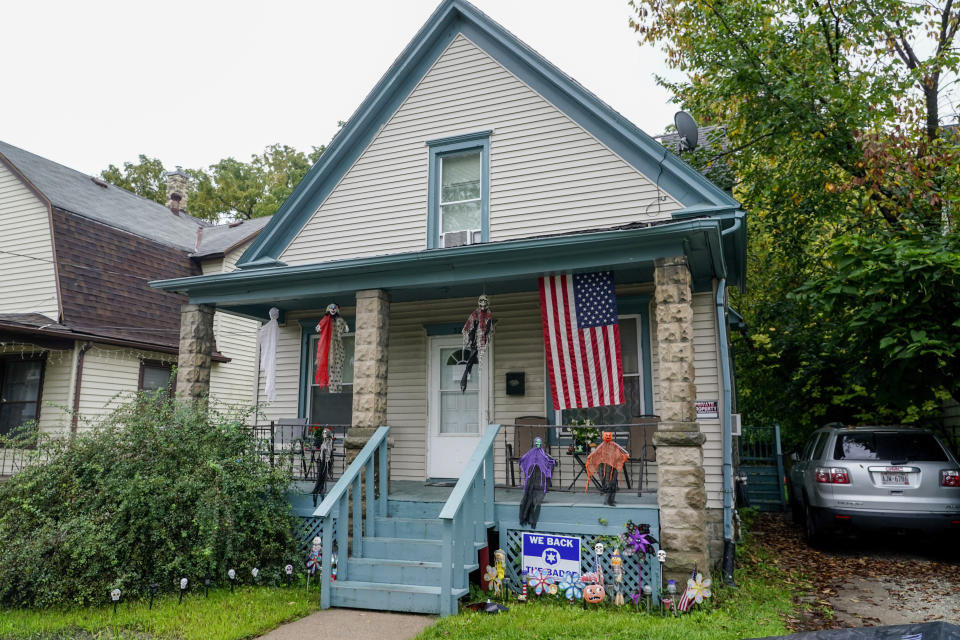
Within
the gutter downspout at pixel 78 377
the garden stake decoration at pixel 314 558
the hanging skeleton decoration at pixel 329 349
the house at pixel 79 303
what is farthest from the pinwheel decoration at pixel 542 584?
the gutter downspout at pixel 78 377

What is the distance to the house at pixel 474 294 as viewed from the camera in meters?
6.55

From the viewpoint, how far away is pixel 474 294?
31.3 feet

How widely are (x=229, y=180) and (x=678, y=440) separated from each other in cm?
3201

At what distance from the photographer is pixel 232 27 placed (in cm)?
1328

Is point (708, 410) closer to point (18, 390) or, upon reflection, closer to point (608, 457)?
point (608, 457)

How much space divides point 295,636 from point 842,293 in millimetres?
8196

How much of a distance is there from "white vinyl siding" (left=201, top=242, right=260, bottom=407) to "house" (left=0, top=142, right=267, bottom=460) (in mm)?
33

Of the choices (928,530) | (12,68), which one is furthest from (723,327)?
(12,68)

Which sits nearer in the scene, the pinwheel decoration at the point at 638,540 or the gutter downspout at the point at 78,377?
the pinwheel decoration at the point at 638,540

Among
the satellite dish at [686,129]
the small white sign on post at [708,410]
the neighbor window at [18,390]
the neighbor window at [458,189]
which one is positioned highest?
the satellite dish at [686,129]

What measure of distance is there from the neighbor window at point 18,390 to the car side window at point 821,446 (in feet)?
46.3

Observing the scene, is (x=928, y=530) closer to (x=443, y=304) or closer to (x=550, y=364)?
(x=550, y=364)

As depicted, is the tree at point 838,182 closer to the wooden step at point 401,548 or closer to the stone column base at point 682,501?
the stone column base at point 682,501

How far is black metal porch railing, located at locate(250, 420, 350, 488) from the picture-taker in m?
8.19
